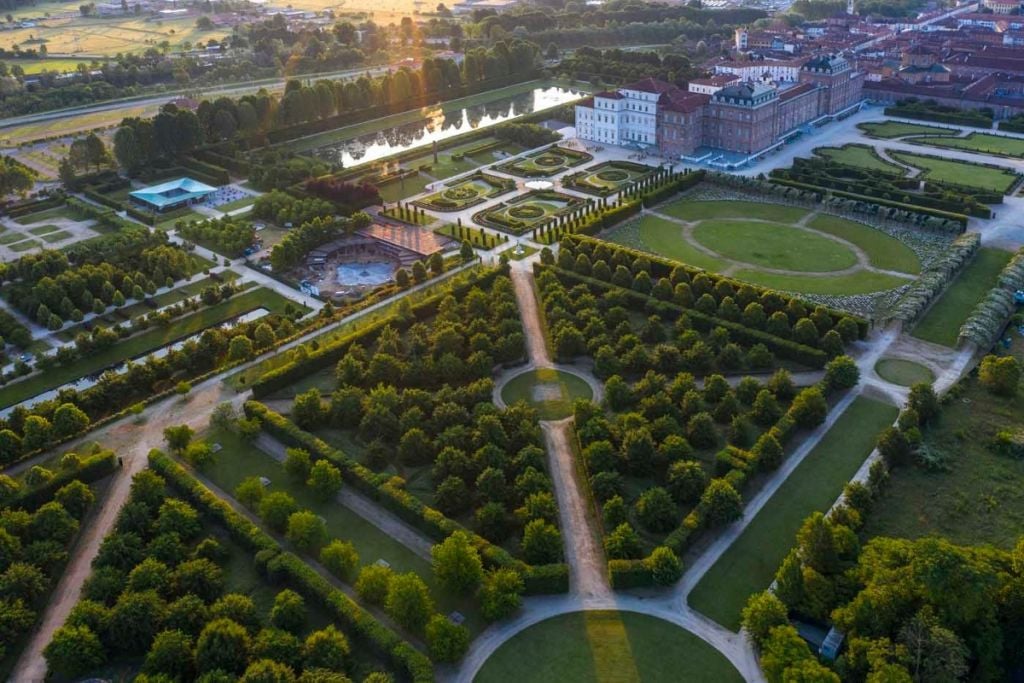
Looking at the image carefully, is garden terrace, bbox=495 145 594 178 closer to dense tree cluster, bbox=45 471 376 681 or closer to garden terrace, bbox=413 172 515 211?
garden terrace, bbox=413 172 515 211

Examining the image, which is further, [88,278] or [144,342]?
[88,278]

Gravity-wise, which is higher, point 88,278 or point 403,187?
point 403,187

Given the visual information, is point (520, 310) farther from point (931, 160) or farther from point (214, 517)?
point (931, 160)

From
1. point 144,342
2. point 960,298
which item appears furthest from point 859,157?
point 144,342

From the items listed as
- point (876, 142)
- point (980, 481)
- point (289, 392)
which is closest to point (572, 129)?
point (876, 142)

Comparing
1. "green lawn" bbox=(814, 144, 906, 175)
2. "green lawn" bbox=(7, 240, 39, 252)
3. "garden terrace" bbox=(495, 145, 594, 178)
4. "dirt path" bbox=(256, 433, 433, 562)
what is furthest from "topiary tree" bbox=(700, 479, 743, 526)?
"green lawn" bbox=(7, 240, 39, 252)

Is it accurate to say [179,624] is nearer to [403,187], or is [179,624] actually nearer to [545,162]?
[403,187]

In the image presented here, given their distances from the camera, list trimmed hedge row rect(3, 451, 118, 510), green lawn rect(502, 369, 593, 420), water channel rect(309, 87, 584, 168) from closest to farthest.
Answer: trimmed hedge row rect(3, 451, 118, 510) → green lawn rect(502, 369, 593, 420) → water channel rect(309, 87, 584, 168)
